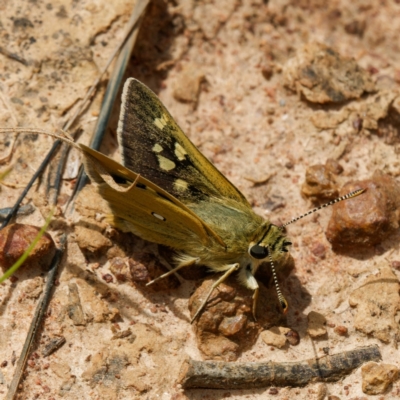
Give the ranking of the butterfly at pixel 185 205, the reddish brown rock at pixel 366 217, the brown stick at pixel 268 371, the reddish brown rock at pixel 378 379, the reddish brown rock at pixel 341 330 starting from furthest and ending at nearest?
the reddish brown rock at pixel 366 217
the reddish brown rock at pixel 341 330
the butterfly at pixel 185 205
the reddish brown rock at pixel 378 379
the brown stick at pixel 268 371

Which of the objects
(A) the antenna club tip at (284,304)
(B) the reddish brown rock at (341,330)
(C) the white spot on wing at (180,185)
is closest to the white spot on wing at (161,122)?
(C) the white spot on wing at (180,185)

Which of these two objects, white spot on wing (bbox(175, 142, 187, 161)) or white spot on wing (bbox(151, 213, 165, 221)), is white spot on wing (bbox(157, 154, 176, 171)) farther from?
white spot on wing (bbox(151, 213, 165, 221))

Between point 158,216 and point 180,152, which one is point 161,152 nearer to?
point 180,152

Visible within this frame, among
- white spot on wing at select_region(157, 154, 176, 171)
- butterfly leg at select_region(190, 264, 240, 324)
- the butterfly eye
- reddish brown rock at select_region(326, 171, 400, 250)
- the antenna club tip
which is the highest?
white spot on wing at select_region(157, 154, 176, 171)

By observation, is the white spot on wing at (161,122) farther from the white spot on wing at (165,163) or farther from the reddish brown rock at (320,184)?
the reddish brown rock at (320,184)

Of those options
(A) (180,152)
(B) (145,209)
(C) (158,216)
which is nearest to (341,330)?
(C) (158,216)

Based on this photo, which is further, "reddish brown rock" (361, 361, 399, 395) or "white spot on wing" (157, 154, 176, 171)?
"white spot on wing" (157, 154, 176, 171)

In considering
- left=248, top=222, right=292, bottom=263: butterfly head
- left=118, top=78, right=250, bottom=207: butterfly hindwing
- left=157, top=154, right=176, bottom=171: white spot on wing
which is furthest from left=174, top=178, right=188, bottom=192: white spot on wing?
left=248, top=222, right=292, bottom=263: butterfly head
